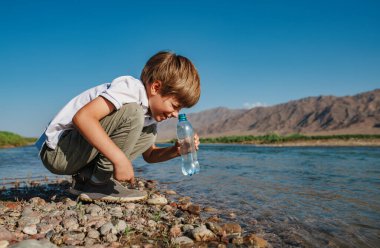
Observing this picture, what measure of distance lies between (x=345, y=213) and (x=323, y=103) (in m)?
94.2

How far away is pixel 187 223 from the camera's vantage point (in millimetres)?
2582

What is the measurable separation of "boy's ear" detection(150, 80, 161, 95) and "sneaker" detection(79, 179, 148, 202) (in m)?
1.07

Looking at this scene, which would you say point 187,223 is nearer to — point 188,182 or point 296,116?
point 188,182

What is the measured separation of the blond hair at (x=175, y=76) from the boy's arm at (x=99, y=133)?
1.51ft

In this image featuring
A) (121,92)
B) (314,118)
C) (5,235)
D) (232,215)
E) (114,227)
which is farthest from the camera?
(314,118)

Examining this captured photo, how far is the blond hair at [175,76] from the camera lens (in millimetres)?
2561

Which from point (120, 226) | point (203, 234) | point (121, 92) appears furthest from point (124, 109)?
point (203, 234)

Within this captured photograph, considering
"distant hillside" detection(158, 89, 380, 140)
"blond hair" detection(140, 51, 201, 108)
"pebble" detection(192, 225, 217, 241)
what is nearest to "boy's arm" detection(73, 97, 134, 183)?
"blond hair" detection(140, 51, 201, 108)

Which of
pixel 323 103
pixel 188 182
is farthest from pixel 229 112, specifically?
pixel 188 182

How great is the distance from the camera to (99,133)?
2236 mm

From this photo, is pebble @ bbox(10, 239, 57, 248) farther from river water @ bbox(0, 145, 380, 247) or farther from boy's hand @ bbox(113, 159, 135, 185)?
river water @ bbox(0, 145, 380, 247)

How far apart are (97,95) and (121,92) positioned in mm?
205

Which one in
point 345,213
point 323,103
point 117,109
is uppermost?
point 323,103

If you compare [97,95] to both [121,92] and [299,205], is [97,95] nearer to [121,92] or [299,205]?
[121,92]
